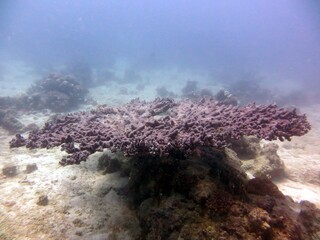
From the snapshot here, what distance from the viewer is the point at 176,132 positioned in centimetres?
428

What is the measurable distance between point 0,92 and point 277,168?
22131mm

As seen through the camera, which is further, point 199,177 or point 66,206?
point 66,206

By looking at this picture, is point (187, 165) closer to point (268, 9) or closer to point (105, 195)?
point (105, 195)

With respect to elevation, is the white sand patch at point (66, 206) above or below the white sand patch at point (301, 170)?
below

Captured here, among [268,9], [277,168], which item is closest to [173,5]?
[268,9]

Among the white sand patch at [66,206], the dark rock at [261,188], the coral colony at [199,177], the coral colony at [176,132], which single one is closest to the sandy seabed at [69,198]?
the white sand patch at [66,206]

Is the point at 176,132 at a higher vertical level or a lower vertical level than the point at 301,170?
higher

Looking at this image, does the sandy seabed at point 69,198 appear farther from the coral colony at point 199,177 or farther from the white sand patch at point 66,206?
the coral colony at point 199,177

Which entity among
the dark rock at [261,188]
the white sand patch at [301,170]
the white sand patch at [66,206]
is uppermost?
the white sand patch at [301,170]

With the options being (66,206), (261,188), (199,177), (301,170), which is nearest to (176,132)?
(199,177)

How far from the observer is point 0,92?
2089cm

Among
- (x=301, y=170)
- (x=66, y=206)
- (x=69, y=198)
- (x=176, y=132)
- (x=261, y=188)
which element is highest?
(x=176, y=132)

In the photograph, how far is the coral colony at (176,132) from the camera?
13.4ft

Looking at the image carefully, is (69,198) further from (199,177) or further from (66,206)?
(199,177)
